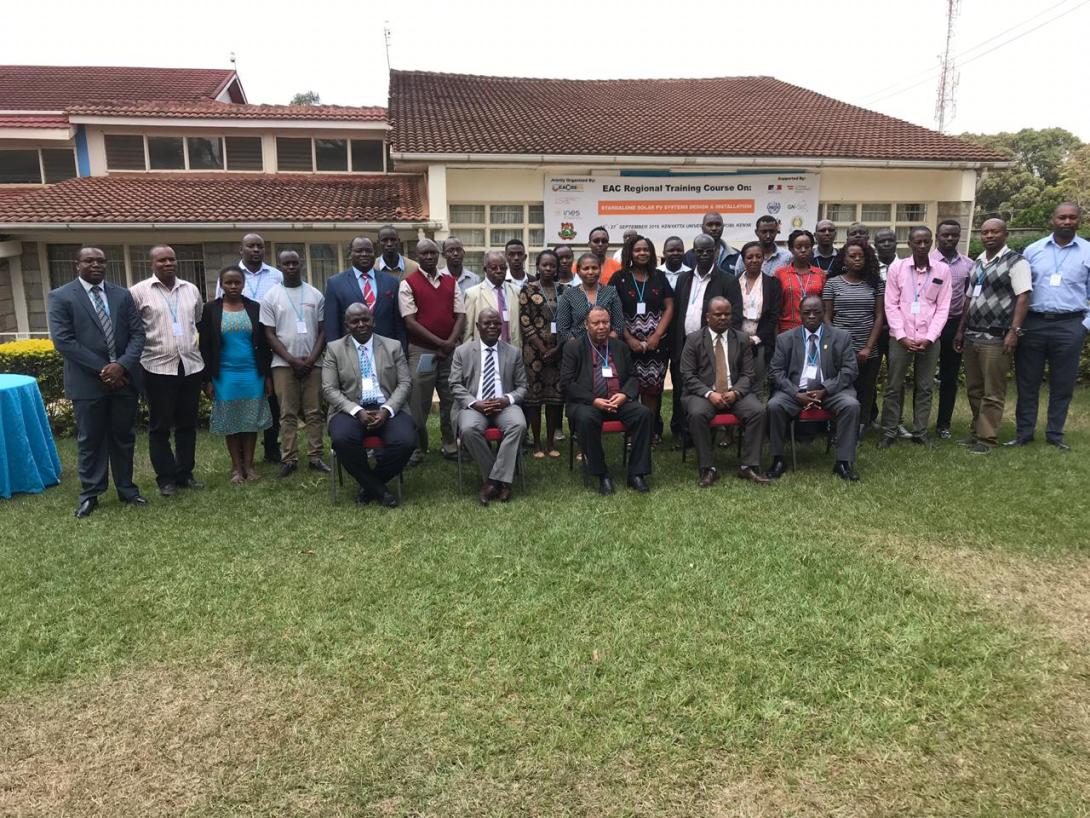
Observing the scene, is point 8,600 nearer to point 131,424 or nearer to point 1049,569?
point 131,424

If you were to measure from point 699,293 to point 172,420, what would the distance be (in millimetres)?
4808

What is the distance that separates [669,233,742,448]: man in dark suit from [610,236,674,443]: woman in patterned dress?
0.39ft

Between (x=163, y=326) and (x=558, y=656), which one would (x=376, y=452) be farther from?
(x=558, y=656)

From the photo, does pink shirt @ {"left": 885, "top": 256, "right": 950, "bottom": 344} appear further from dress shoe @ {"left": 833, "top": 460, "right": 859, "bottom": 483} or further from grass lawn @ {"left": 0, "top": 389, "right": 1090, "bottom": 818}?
grass lawn @ {"left": 0, "top": 389, "right": 1090, "bottom": 818}

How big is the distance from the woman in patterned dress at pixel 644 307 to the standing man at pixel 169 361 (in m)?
3.75

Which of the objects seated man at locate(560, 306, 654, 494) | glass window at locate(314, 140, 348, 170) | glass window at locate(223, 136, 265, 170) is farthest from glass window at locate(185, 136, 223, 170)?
seated man at locate(560, 306, 654, 494)

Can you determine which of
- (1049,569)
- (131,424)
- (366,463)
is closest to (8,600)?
(131,424)

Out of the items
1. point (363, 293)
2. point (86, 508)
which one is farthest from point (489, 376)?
point (86, 508)

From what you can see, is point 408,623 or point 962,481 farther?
point 962,481

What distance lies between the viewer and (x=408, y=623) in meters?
4.12

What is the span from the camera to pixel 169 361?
20.7ft

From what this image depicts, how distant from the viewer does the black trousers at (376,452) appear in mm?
5961

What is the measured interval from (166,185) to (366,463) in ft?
37.6

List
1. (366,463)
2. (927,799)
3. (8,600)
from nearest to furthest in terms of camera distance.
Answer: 1. (927,799)
2. (8,600)
3. (366,463)
